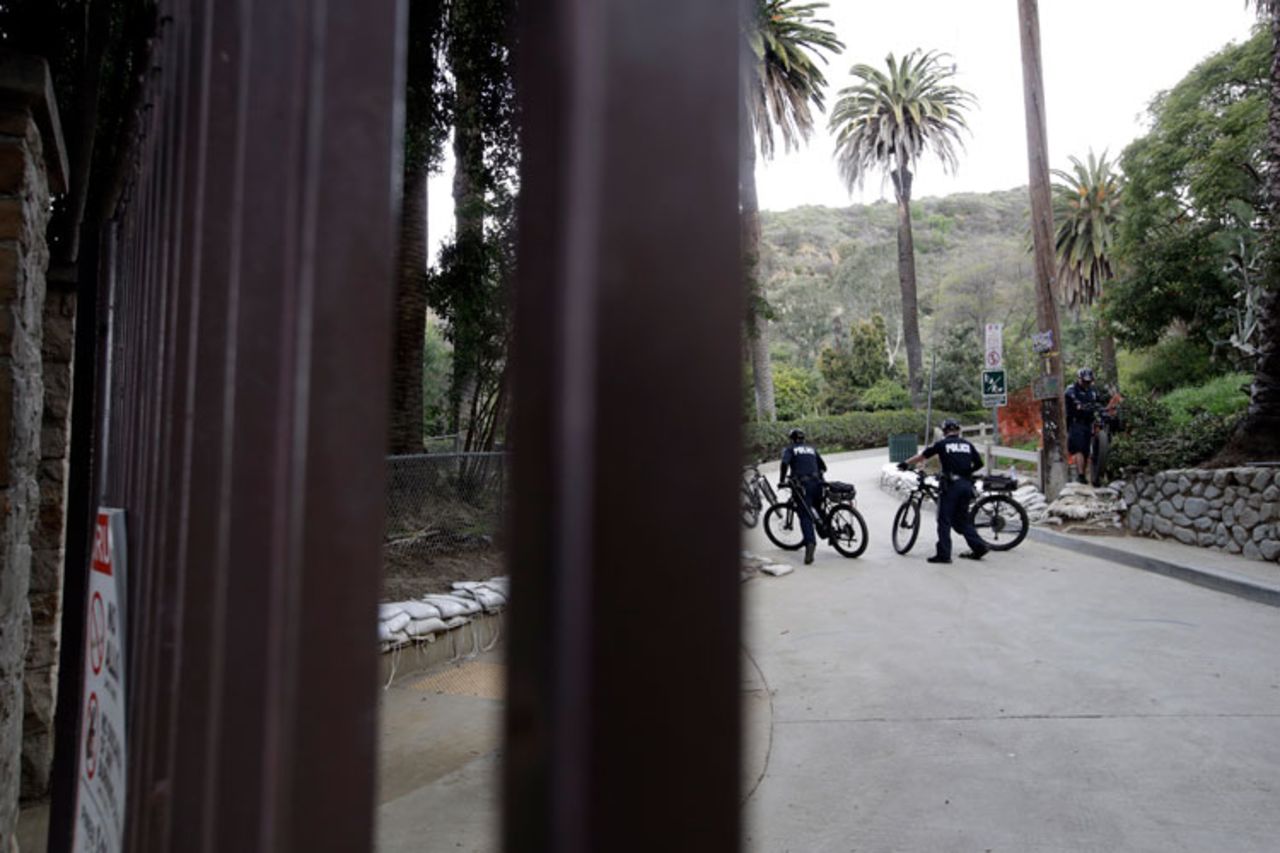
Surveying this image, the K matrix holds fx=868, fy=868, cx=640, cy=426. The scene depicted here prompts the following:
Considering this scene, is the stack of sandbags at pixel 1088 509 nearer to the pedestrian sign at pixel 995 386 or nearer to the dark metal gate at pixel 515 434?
the pedestrian sign at pixel 995 386

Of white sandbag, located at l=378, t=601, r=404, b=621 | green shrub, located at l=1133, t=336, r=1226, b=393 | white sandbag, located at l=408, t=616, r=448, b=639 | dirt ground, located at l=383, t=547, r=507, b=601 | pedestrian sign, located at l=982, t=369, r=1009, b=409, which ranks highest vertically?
green shrub, located at l=1133, t=336, r=1226, b=393

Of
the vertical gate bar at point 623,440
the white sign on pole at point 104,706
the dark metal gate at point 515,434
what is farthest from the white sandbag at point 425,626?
the vertical gate bar at point 623,440

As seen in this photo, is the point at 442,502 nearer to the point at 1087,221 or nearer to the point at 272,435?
the point at 272,435

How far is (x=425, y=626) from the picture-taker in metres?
6.27

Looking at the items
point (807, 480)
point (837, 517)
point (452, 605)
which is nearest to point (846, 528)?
point (837, 517)

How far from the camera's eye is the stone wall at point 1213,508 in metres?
9.03

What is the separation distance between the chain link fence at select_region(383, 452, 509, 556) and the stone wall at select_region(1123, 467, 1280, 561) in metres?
7.89

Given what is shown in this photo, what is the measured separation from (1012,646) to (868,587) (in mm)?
2530

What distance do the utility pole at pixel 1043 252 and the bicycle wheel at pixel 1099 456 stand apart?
1.55ft

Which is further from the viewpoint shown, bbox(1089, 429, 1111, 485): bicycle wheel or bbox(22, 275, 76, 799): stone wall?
bbox(1089, 429, 1111, 485): bicycle wheel

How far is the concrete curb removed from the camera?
24.9 feet

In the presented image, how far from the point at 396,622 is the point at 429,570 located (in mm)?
1715

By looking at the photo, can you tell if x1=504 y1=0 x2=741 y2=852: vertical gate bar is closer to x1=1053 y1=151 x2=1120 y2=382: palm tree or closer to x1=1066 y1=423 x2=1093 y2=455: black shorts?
x1=1066 y1=423 x2=1093 y2=455: black shorts

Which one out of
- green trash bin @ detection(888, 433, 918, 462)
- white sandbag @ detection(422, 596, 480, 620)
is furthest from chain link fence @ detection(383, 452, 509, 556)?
green trash bin @ detection(888, 433, 918, 462)
